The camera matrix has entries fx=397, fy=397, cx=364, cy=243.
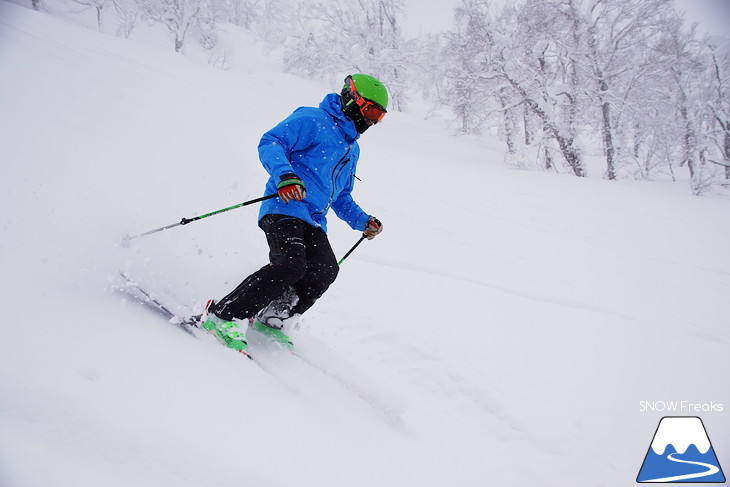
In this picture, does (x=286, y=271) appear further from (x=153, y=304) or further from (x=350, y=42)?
(x=350, y=42)

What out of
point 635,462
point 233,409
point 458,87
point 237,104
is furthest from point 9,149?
point 458,87

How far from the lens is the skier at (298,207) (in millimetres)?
2520

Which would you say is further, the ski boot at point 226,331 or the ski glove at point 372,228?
the ski glove at point 372,228

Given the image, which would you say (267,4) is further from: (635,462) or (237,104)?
(635,462)

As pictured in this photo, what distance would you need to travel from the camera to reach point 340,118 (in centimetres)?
284

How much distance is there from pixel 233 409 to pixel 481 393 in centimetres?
173

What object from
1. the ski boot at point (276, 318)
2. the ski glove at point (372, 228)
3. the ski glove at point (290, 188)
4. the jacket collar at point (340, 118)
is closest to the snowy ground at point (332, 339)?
the ski boot at point (276, 318)

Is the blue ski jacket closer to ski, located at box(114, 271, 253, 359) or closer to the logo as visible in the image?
ski, located at box(114, 271, 253, 359)

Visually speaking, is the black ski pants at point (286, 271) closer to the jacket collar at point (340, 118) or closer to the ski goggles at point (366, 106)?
the jacket collar at point (340, 118)

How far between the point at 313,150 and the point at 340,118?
1.01 feet

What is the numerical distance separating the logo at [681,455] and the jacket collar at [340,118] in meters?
2.80

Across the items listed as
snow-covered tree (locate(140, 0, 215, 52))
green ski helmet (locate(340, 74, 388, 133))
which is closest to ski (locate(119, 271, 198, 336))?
green ski helmet (locate(340, 74, 388, 133))

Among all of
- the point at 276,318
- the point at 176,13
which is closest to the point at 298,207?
the point at 276,318

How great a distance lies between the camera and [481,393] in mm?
2799
